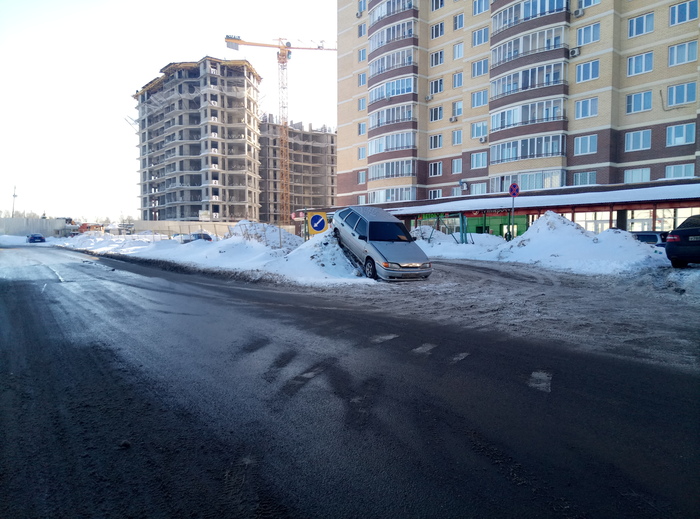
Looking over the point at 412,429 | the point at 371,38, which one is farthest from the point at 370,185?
the point at 412,429

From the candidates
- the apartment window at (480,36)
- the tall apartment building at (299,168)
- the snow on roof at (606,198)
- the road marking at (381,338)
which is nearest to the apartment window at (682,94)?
the snow on roof at (606,198)

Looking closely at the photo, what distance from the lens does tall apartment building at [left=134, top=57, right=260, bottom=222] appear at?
85.3 meters

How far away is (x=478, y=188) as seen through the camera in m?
43.7

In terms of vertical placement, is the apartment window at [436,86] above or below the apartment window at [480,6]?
below

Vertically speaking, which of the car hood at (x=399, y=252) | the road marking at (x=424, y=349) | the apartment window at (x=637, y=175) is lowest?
the road marking at (x=424, y=349)

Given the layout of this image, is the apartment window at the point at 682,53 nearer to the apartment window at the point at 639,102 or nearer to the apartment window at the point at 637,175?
the apartment window at the point at 639,102

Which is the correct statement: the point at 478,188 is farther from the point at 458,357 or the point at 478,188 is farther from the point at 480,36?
the point at 458,357

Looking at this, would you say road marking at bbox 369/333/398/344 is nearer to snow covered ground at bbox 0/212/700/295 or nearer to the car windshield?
snow covered ground at bbox 0/212/700/295

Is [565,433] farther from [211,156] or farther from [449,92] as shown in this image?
[211,156]

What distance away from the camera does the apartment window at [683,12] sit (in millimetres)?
31406

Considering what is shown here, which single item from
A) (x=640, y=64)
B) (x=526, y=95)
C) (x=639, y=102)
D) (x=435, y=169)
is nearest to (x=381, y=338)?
(x=526, y=95)

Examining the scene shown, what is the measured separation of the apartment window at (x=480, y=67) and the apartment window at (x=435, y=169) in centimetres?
948

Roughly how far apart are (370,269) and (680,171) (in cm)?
3046

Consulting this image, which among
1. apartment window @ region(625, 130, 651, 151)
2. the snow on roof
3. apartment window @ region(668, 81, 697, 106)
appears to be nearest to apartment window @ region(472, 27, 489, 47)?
apartment window @ region(625, 130, 651, 151)
